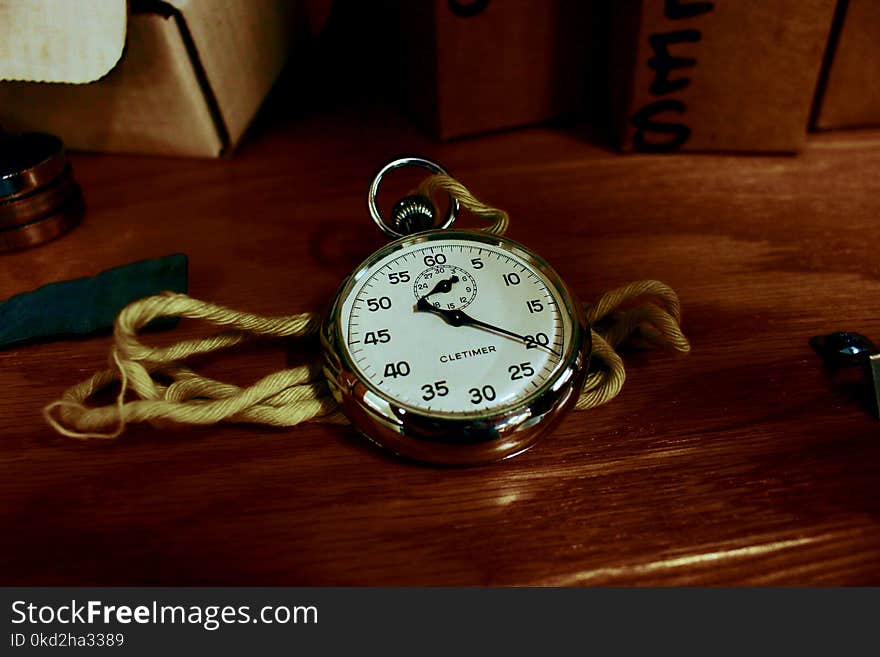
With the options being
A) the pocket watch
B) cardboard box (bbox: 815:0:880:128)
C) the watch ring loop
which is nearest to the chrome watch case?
the pocket watch

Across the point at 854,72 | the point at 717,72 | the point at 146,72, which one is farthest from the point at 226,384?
the point at 854,72

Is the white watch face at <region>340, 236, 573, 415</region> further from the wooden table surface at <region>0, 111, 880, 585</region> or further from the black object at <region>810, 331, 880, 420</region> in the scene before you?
the black object at <region>810, 331, 880, 420</region>

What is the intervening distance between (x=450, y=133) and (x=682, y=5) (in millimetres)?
339

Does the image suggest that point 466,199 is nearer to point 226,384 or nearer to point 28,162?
point 226,384

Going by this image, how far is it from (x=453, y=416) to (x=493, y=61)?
58 cm

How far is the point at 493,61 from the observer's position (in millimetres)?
926

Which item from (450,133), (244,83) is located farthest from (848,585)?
(244,83)

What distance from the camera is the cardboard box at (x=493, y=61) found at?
884 mm

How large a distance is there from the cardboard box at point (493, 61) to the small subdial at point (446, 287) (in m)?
0.41

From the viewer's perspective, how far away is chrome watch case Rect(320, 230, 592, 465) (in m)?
0.54

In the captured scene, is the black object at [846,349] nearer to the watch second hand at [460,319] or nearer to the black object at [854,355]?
the black object at [854,355]

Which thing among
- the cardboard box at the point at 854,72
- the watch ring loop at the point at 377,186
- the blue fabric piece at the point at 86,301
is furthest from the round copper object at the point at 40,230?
the cardboard box at the point at 854,72

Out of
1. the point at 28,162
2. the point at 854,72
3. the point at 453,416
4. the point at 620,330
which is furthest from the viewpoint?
the point at 854,72

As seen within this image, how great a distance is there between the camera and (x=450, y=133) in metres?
0.99
